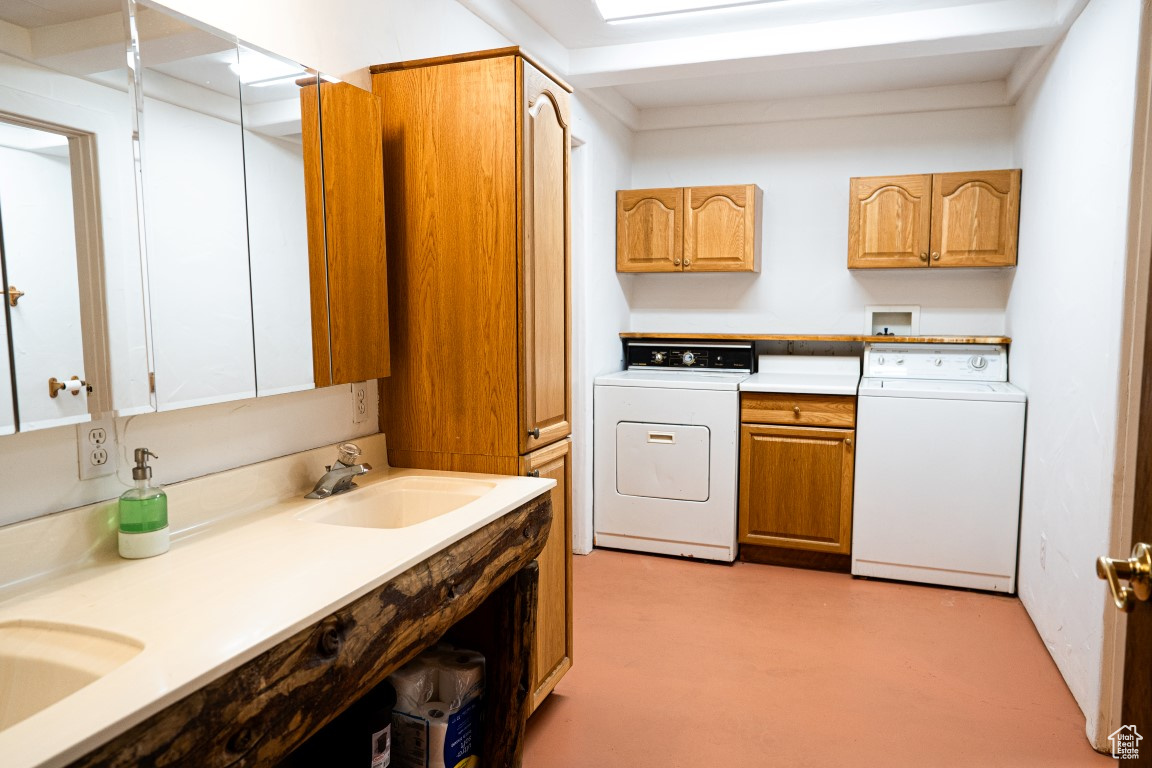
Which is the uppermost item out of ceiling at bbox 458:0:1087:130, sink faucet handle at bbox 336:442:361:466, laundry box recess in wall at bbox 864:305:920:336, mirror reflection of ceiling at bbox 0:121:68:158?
ceiling at bbox 458:0:1087:130

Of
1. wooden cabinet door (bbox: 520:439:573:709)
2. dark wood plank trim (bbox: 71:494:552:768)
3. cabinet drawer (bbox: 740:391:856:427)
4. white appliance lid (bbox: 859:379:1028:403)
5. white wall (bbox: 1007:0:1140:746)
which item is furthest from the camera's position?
cabinet drawer (bbox: 740:391:856:427)

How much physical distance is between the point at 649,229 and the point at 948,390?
5.64 feet

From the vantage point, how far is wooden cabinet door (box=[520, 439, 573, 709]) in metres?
2.26

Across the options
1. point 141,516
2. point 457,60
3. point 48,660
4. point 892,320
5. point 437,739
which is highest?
point 457,60

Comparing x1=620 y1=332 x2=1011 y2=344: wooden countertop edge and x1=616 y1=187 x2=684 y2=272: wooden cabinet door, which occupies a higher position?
x1=616 y1=187 x2=684 y2=272: wooden cabinet door

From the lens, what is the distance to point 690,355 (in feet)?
13.9

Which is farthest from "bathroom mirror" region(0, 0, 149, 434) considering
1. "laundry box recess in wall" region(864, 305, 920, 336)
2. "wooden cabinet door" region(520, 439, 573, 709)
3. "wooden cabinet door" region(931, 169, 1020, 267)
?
"laundry box recess in wall" region(864, 305, 920, 336)

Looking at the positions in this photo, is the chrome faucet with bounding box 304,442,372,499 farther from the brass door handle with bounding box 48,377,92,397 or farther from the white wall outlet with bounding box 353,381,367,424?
the brass door handle with bounding box 48,377,92,397

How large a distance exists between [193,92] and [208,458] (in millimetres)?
779

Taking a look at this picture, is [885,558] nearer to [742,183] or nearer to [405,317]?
[742,183]

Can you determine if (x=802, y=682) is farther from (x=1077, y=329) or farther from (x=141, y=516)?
(x=141, y=516)

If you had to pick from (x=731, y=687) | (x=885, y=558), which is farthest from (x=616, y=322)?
(x=731, y=687)

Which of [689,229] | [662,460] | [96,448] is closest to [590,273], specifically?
[689,229]

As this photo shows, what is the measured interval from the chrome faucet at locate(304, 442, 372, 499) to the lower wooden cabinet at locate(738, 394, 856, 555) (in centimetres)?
225
